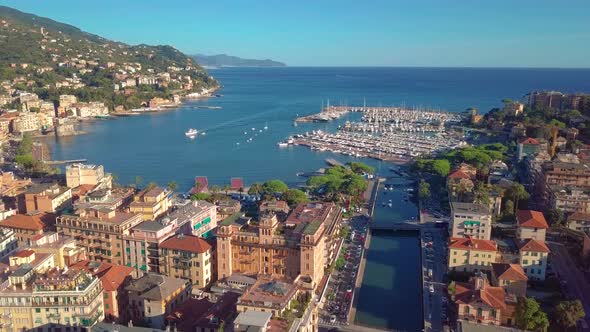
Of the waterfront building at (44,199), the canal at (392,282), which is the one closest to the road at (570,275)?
the canal at (392,282)

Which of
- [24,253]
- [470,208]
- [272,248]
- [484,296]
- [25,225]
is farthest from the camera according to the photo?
[470,208]

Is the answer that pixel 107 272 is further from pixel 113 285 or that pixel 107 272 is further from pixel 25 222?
pixel 25 222

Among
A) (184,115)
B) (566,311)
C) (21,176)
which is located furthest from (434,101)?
(566,311)

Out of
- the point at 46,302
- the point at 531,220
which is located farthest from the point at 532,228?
the point at 46,302

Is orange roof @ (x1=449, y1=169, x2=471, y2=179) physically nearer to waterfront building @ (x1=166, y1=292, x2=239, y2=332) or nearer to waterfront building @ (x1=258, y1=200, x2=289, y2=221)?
waterfront building @ (x1=258, y1=200, x2=289, y2=221)

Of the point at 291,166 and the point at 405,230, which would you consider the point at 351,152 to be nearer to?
the point at 291,166

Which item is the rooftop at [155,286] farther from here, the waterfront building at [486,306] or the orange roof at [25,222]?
the waterfront building at [486,306]
